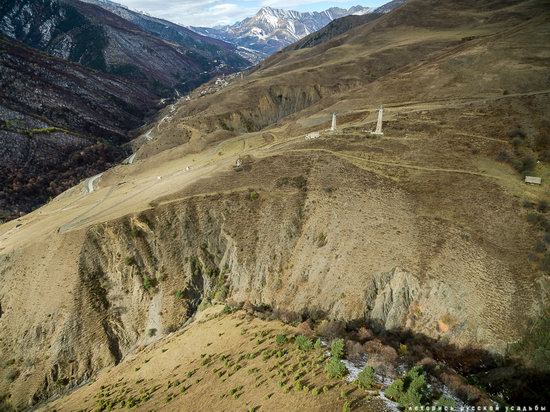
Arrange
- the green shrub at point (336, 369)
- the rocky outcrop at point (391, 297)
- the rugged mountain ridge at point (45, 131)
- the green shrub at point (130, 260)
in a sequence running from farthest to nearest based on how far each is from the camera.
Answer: the rugged mountain ridge at point (45, 131) < the green shrub at point (130, 260) < the rocky outcrop at point (391, 297) < the green shrub at point (336, 369)

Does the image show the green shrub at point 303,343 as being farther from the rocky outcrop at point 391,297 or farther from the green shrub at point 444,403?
the green shrub at point 444,403

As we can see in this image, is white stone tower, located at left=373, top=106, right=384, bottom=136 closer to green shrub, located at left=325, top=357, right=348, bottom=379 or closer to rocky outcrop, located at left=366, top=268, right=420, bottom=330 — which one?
rocky outcrop, located at left=366, top=268, right=420, bottom=330

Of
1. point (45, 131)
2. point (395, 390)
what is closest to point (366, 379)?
point (395, 390)

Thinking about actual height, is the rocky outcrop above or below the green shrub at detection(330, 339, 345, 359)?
below

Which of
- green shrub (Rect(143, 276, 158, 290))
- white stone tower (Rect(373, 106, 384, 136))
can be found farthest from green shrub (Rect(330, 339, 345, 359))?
white stone tower (Rect(373, 106, 384, 136))

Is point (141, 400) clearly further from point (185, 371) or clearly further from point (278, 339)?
point (278, 339)

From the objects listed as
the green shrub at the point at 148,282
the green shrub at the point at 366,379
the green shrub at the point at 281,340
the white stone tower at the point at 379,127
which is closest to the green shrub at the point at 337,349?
the green shrub at the point at 366,379

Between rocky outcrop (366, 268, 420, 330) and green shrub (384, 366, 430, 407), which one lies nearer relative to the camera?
green shrub (384, 366, 430, 407)

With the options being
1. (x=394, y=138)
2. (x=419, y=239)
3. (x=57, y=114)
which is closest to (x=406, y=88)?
(x=394, y=138)
